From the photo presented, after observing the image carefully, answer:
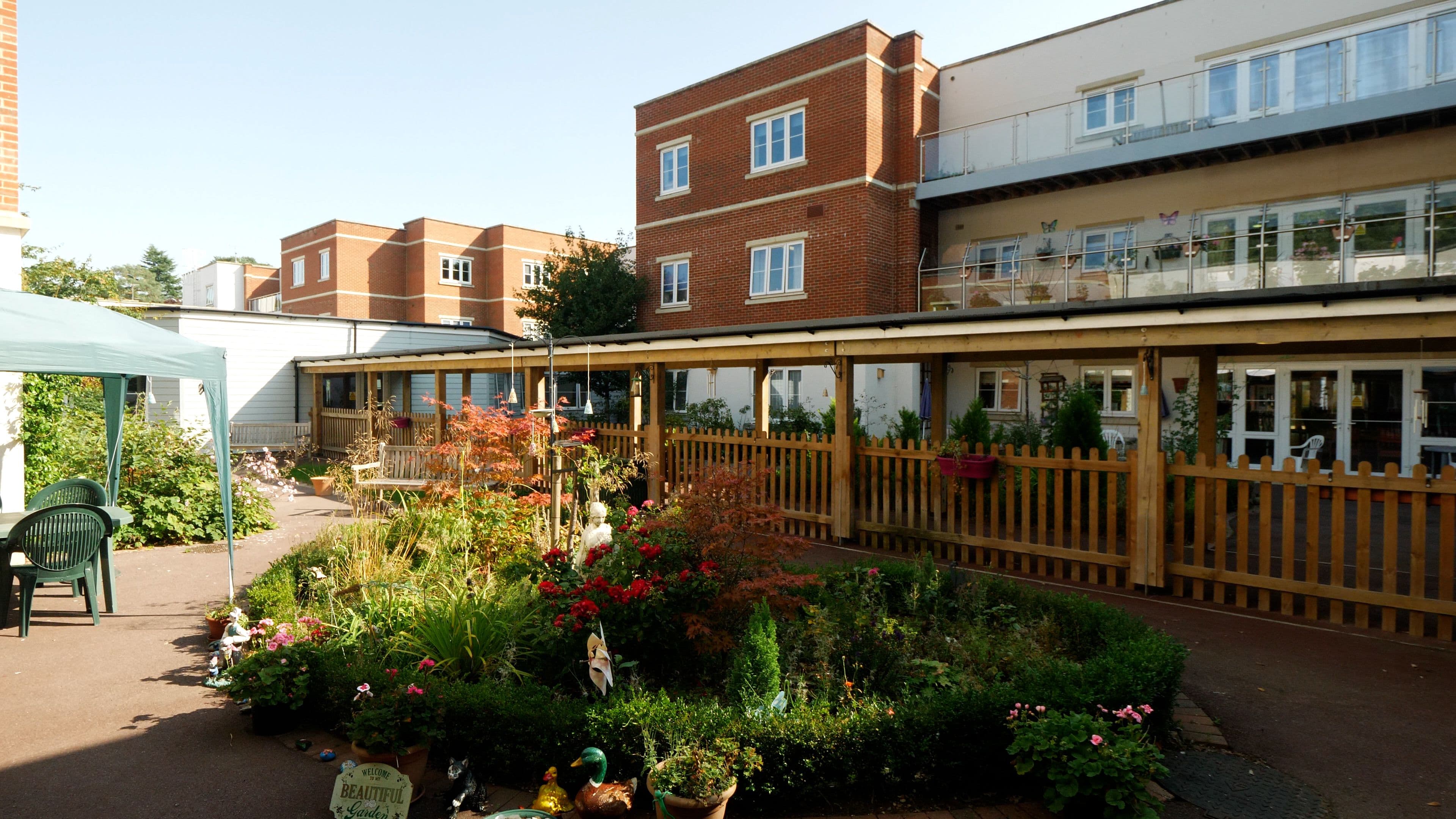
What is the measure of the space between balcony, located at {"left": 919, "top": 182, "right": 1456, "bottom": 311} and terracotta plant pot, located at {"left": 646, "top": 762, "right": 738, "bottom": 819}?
11.1m

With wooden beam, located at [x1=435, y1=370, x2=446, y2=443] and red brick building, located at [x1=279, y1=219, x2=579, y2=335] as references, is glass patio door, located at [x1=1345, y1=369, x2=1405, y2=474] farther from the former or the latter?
red brick building, located at [x1=279, y1=219, x2=579, y2=335]

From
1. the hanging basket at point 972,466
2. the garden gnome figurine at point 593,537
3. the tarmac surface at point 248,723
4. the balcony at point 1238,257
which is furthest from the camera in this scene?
the balcony at point 1238,257

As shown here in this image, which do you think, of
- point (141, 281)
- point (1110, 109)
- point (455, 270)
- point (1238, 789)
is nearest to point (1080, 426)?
point (1238, 789)

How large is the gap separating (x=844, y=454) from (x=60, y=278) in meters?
22.2

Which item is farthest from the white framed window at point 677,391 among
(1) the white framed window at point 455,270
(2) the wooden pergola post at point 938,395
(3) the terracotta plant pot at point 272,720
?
(1) the white framed window at point 455,270

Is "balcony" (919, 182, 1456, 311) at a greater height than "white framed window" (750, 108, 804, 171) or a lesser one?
lesser

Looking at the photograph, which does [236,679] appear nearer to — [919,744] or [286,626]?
[286,626]

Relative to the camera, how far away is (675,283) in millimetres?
22531

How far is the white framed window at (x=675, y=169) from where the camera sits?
22297 millimetres

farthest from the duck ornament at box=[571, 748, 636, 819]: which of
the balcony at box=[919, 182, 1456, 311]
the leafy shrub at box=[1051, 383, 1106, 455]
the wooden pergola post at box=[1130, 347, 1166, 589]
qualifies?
the balcony at box=[919, 182, 1456, 311]

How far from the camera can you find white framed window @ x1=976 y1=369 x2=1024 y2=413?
18.2m

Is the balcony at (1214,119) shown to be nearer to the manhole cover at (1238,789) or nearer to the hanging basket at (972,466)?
the hanging basket at (972,466)

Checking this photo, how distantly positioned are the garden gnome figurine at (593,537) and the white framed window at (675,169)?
17.2 metres

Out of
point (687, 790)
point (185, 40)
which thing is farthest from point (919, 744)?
point (185, 40)
